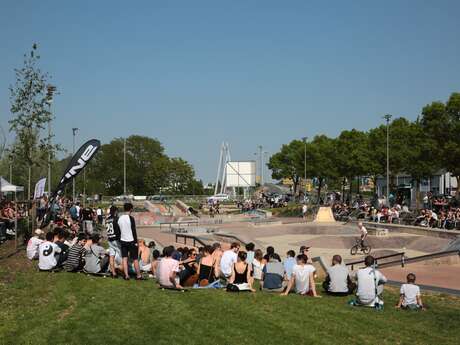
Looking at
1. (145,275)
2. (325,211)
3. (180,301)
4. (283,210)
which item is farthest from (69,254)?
(283,210)

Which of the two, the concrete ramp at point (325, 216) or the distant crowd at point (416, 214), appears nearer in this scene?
the distant crowd at point (416, 214)

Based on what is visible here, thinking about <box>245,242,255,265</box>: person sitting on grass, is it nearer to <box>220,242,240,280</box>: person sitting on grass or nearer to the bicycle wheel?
<box>220,242,240,280</box>: person sitting on grass

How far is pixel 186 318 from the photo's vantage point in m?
8.94

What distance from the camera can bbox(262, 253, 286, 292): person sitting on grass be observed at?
1238 cm

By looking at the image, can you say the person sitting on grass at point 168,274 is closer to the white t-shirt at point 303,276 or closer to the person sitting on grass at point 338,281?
the white t-shirt at point 303,276

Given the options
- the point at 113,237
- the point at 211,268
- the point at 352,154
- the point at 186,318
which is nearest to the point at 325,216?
the point at 352,154

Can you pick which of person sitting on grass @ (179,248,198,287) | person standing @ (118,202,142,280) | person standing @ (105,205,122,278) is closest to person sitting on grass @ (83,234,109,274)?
person standing @ (105,205,122,278)

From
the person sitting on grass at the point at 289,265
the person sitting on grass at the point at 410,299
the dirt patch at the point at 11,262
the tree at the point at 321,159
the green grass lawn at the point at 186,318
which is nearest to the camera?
the green grass lawn at the point at 186,318

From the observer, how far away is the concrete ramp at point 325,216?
43.1 metres

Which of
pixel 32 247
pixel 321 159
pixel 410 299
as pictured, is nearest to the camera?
pixel 410 299

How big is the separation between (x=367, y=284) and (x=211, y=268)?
3.47 m

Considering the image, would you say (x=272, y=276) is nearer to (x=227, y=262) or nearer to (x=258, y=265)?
(x=227, y=262)

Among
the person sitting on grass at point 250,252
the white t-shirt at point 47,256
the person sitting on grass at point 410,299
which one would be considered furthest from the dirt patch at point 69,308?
the person sitting on grass at point 410,299

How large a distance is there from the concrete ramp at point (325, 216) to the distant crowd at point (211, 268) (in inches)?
1164
